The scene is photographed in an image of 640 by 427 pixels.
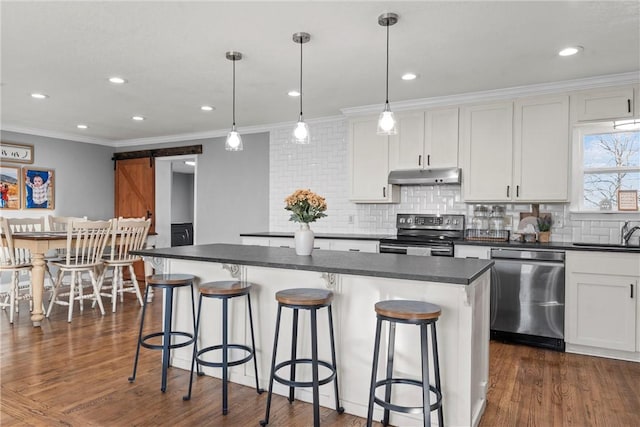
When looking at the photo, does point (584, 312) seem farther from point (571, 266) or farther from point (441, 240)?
point (441, 240)

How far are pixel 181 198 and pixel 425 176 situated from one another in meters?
8.12

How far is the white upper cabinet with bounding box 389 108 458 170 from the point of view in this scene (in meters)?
4.38

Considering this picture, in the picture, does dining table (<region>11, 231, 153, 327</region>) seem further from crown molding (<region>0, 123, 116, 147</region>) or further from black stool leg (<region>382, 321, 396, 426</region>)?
black stool leg (<region>382, 321, 396, 426</region>)

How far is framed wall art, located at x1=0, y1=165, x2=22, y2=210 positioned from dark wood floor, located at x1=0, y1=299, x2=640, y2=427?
9.70 feet

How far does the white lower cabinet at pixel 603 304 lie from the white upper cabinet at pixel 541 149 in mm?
693

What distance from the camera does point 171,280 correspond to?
9.46ft

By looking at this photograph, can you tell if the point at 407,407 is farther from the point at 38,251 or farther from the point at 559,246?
the point at 38,251

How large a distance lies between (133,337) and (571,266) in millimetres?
3936

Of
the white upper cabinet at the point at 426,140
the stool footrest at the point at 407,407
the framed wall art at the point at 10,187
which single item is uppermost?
the white upper cabinet at the point at 426,140

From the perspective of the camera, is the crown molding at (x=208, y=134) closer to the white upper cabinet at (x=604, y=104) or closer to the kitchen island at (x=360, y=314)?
the white upper cabinet at (x=604, y=104)

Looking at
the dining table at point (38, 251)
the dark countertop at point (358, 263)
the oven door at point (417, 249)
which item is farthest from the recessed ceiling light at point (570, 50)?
the dining table at point (38, 251)

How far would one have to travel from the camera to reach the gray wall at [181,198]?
425 inches

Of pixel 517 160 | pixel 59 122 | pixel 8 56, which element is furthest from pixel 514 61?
pixel 59 122

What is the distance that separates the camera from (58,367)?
125 inches
